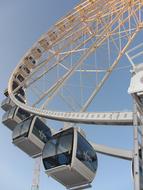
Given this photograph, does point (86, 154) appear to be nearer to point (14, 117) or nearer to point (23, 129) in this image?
point (23, 129)

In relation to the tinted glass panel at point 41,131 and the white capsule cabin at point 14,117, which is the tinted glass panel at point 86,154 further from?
the white capsule cabin at point 14,117

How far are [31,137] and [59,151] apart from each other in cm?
590

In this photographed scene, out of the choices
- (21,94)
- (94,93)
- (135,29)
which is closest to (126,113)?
(94,93)

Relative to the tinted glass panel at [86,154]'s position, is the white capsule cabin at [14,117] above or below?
above

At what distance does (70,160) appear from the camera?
67.2 feet

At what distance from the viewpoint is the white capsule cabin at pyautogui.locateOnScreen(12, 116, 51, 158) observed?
2683 centimetres

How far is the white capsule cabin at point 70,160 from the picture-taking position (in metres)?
20.5

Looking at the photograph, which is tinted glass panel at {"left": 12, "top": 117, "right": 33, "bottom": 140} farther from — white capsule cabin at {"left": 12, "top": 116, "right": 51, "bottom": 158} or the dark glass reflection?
the dark glass reflection

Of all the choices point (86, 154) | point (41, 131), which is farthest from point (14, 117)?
point (86, 154)

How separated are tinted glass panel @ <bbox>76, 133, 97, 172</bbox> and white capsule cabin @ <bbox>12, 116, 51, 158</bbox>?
199 inches

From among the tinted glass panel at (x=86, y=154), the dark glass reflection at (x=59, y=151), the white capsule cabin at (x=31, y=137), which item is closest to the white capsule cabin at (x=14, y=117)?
the white capsule cabin at (x=31, y=137)

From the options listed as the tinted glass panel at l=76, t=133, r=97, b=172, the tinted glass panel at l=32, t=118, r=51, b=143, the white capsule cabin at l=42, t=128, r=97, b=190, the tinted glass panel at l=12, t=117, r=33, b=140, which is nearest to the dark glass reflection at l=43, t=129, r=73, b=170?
the white capsule cabin at l=42, t=128, r=97, b=190

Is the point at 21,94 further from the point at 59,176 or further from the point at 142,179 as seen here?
the point at 142,179

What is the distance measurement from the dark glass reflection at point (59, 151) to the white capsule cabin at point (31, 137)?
4.29 meters
